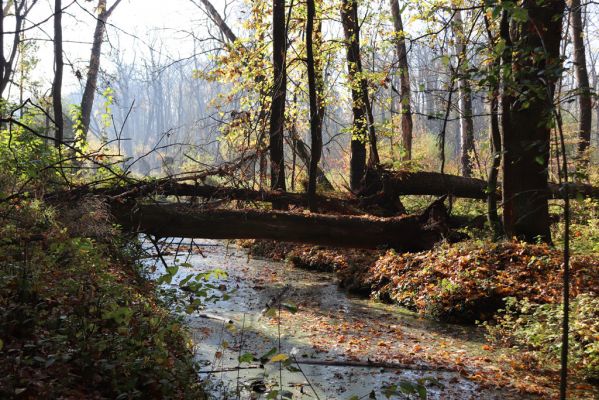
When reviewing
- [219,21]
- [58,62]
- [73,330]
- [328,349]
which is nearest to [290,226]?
[328,349]

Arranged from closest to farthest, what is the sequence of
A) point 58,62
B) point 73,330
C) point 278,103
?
point 73,330
point 58,62
point 278,103

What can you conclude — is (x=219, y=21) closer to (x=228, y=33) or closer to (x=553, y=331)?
(x=228, y=33)

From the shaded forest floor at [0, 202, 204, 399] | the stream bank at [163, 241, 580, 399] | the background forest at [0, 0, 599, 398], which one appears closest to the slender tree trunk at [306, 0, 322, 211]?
the background forest at [0, 0, 599, 398]

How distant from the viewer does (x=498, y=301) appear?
8547mm

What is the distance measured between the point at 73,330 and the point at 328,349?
3606mm

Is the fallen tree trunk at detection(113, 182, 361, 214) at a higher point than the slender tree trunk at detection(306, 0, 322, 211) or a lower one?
lower

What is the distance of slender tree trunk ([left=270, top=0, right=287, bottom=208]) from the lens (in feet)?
39.7

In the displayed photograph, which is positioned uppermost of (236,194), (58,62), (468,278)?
(58,62)

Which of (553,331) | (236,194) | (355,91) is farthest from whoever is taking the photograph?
(355,91)

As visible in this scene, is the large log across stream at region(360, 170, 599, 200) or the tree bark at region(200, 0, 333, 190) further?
the tree bark at region(200, 0, 333, 190)

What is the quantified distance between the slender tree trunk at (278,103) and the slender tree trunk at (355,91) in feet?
6.73

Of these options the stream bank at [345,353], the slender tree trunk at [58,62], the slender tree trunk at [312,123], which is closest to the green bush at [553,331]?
the stream bank at [345,353]

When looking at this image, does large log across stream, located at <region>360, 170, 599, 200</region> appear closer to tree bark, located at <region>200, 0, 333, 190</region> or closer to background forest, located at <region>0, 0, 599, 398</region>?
background forest, located at <region>0, 0, 599, 398</region>

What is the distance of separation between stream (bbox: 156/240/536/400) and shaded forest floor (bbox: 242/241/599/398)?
0.35ft
